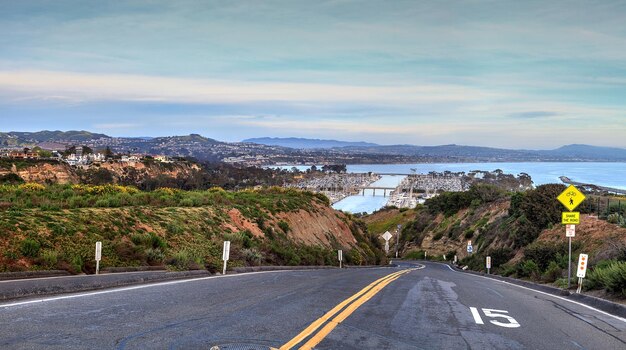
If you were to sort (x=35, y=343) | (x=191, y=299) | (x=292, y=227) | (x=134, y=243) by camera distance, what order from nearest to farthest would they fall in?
(x=35, y=343) < (x=191, y=299) < (x=134, y=243) < (x=292, y=227)

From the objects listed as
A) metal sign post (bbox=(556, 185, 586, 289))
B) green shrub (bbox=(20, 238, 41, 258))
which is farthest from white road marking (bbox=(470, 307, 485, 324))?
green shrub (bbox=(20, 238, 41, 258))

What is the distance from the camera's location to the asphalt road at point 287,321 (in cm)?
705

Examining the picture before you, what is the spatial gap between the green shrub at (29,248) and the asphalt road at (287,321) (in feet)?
12.5

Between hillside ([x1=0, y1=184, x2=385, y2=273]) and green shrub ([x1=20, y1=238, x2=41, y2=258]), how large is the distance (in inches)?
0.9

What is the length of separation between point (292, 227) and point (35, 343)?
30043 millimetres

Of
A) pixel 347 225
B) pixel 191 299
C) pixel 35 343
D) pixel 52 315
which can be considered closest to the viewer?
pixel 35 343

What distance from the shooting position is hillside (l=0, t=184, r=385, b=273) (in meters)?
14.8

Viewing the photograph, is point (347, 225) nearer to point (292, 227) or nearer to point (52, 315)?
point (292, 227)

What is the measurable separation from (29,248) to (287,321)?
879 centimetres

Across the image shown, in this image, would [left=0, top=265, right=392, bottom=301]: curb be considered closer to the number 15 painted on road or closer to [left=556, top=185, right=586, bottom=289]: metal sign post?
the number 15 painted on road

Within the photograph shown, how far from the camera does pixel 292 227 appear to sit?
36438mm

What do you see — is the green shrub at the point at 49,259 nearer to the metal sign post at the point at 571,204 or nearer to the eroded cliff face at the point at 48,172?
the metal sign post at the point at 571,204

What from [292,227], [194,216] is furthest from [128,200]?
[292,227]

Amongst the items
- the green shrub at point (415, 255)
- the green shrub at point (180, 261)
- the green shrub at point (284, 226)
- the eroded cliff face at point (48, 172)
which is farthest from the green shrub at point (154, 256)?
the green shrub at point (415, 255)
